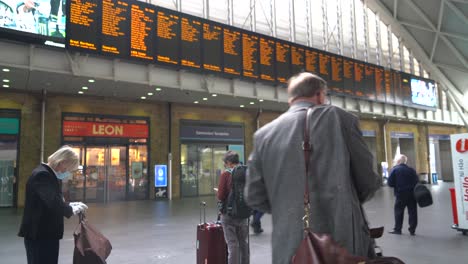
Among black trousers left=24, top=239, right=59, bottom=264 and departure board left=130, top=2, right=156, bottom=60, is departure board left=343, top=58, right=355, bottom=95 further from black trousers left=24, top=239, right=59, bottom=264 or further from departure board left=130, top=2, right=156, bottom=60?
black trousers left=24, top=239, right=59, bottom=264

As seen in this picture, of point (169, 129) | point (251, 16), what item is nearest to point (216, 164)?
point (169, 129)

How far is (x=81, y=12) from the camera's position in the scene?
1137 cm

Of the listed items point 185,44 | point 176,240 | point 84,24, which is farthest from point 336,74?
point 176,240

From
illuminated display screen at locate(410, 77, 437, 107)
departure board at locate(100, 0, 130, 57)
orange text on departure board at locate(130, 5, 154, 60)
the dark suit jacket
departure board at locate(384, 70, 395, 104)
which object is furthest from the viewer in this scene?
illuminated display screen at locate(410, 77, 437, 107)

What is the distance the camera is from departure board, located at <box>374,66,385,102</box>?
2166 cm

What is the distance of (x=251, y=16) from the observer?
20531 millimetres

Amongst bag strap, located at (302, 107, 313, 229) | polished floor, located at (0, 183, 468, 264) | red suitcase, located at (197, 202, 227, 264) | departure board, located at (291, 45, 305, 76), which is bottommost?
polished floor, located at (0, 183, 468, 264)

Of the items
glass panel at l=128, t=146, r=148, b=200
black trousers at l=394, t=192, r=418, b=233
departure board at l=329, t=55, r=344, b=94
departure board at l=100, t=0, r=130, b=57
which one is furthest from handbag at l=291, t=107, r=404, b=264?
departure board at l=329, t=55, r=344, b=94

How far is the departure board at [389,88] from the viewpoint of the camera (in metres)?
22.4

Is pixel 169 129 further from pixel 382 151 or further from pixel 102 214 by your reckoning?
pixel 382 151

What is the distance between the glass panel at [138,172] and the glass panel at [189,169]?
6.40ft

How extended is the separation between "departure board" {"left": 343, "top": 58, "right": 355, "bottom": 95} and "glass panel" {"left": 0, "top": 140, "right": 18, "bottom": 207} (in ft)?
51.6

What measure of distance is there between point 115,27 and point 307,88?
449 inches

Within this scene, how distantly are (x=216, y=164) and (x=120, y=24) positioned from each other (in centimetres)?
998
